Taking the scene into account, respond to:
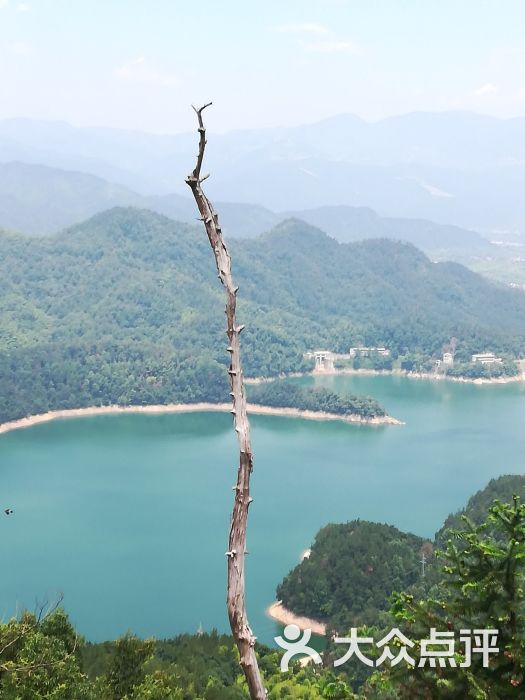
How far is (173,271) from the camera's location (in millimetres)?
60750

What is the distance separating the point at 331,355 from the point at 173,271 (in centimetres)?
1347

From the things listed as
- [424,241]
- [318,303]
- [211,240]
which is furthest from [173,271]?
[424,241]

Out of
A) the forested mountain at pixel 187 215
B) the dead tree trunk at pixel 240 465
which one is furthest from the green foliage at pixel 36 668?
the forested mountain at pixel 187 215

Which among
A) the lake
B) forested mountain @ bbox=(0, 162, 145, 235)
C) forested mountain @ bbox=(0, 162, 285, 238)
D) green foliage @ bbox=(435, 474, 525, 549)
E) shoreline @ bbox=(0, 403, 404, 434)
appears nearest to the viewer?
the lake

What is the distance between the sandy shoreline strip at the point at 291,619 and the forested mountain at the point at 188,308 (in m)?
22.8

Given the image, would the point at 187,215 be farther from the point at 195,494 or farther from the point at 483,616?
the point at 483,616

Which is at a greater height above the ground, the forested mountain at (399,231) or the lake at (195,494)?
the forested mountain at (399,231)

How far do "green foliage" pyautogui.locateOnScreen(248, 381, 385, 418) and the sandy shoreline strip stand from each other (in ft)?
67.8

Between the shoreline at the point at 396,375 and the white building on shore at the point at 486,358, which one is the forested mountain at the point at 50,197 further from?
the white building on shore at the point at 486,358

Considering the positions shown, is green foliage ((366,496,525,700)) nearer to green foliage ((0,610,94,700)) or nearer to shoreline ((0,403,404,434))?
green foliage ((0,610,94,700))

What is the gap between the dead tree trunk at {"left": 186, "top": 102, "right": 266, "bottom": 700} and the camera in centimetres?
234

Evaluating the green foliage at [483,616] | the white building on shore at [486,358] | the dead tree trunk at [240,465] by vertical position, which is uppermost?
the dead tree trunk at [240,465]

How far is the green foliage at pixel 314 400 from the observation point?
39.8 metres

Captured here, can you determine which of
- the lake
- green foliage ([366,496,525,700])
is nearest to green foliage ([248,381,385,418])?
the lake
